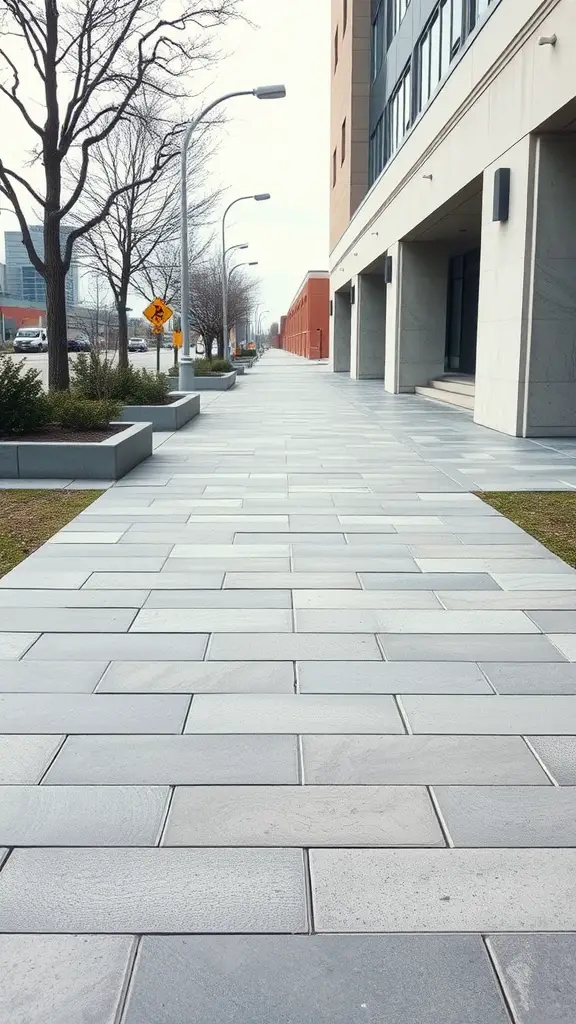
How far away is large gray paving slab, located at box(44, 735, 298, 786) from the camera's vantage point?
3500mm

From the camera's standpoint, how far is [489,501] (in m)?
9.51

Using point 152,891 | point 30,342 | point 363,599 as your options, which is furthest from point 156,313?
point 30,342

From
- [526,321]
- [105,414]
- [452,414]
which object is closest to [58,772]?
[105,414]

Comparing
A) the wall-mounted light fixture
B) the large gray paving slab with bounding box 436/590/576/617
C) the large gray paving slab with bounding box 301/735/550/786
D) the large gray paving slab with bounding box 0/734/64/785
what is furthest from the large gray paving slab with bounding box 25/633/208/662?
the wall-mounted light fixture

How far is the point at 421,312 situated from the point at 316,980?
2558cm

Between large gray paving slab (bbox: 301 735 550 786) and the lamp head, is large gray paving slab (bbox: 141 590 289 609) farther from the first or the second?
the lamp head

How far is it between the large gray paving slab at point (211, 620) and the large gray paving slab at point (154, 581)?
0.51 meters

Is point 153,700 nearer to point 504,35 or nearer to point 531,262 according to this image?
point 531,262

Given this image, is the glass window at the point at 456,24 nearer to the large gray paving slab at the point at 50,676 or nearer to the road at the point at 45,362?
the road at the point at 45,362

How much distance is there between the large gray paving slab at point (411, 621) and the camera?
5285 mm

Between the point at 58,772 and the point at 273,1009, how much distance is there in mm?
1550

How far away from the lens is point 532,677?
4.52 meters

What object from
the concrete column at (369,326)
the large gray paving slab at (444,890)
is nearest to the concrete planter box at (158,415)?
the large gray paving slab at (444,890)

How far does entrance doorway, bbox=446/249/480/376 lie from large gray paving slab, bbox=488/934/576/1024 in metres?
26.5
